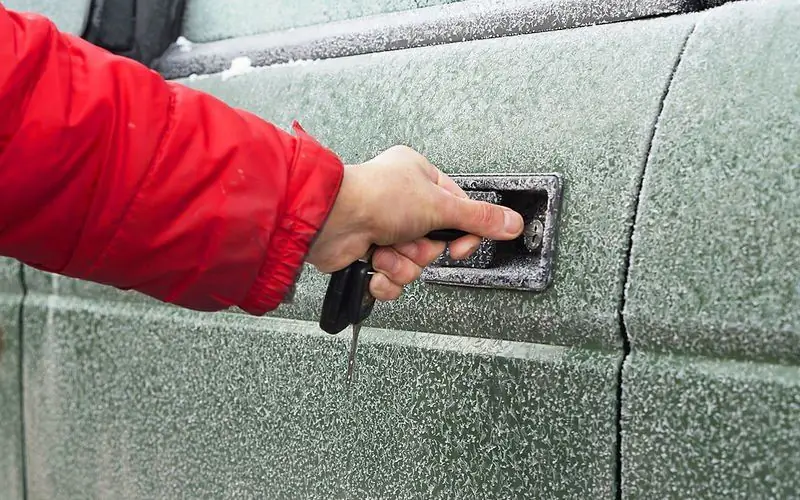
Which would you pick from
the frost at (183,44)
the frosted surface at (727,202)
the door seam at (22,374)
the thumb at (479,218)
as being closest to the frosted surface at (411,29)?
the frost at (183,44)

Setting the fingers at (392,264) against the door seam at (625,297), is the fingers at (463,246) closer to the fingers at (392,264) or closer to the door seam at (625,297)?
the fingers at (392,264)

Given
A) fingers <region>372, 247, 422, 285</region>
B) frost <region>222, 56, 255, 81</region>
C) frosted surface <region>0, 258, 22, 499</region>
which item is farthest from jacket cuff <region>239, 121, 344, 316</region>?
frosted surface <region>0, 258, 22, 499</region>

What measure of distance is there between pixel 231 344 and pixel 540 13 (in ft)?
2.43

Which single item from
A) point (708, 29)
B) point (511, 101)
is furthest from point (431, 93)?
point (708, 29)

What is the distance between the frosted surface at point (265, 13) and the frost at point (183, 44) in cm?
1

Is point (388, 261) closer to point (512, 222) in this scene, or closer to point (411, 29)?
point (512, 222)

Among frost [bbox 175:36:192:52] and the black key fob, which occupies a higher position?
the black key fob

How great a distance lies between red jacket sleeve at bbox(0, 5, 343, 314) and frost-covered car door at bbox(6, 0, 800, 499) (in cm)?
27

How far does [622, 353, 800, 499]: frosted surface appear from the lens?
876 millimetres

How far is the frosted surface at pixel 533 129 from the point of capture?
104 cm

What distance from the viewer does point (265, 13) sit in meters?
1.68

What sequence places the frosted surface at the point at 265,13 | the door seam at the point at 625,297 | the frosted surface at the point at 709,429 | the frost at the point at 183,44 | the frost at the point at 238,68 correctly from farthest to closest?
the frost at the point at 183,44 < the frost at the point at 238,68 < the frosted surface at the point at 265,13 < the door seam at the point at 625,297 < the frosted surface at the point at 709,429

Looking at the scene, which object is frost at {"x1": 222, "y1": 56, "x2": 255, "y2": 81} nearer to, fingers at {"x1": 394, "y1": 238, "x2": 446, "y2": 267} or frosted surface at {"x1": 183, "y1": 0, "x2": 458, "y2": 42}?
frosted surface at {"x1": 183, "y1": 0, "x2": 458, "y2": 42}

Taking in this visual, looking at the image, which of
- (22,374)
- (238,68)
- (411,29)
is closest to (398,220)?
(411,29)
